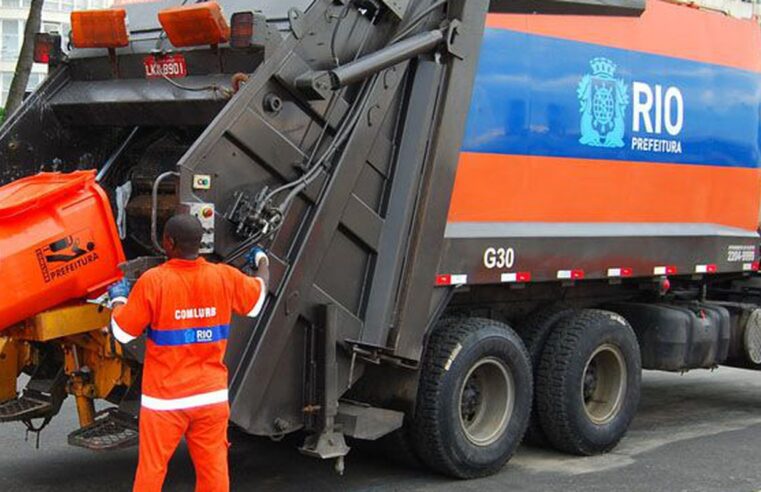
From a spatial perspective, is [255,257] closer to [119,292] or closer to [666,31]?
[119,292]

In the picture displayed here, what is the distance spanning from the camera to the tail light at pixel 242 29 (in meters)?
5.16

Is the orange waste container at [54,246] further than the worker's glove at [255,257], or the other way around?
the worker's glove at [255,257]

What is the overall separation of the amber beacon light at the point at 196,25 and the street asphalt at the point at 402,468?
2438 mm

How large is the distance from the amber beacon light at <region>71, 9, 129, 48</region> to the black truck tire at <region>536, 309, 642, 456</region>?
10.3 feet

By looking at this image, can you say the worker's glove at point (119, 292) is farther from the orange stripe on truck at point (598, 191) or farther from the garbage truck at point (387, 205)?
the orange stripe on truck at point (598, 191)

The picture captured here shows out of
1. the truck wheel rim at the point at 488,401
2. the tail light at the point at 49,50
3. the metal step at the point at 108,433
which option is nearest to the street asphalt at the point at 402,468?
the truck wheel rim at the point at 488,401

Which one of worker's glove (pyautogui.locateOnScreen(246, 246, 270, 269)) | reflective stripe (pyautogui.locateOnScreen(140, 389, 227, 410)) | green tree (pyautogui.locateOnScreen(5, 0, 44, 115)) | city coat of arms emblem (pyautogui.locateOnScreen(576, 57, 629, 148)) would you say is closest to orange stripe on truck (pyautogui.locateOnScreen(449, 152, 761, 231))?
city coat of arms emblem (pyautogui.locateOnScreen(576, 57, 629, 148))

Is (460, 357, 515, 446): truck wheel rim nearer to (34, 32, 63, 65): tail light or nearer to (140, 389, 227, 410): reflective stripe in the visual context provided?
(140, 389, 227, 410): reflective stripe

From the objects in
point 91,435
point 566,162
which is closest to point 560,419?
point 566,162

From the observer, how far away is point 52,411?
5.57m

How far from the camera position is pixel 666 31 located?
745 centimetres

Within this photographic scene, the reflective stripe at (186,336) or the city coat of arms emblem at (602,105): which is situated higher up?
the city coat of arms emblem at (602,105)

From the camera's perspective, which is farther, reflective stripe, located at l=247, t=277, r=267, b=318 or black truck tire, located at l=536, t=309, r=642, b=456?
black truck tire, located at l=536, t=309, r=642, b=456

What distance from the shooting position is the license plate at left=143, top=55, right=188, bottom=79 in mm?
5625
